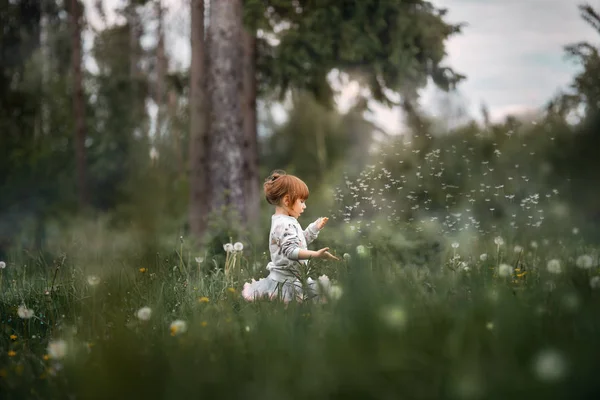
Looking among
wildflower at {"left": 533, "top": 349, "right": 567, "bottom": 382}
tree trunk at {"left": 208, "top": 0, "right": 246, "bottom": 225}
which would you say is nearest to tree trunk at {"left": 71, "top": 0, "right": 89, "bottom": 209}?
tree trunk at {"left": 208, "top": 0, "right": 246, "bottom": 225}

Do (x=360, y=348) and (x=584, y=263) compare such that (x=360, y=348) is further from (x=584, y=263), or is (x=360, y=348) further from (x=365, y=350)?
(x=584, y=263)

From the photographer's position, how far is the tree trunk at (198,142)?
894 cm

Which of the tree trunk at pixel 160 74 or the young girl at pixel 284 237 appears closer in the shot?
the young girl at pixel 284 237

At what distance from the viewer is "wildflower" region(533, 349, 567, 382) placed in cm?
192

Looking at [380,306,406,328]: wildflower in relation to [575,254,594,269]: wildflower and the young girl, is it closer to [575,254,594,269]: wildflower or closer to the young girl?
[575,254,594,269]: wildflower

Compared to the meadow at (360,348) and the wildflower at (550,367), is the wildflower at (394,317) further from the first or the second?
the wildflower at (550,367)

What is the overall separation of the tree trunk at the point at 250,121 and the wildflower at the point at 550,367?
9.13 metres

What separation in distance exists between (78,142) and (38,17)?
314 cm

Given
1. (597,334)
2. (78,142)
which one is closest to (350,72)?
(78,142)

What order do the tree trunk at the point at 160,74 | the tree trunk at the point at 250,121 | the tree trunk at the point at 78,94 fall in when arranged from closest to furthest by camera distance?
the tree trunk at the point at 250,121 → the tree trunk at the point at 78,94 → the tree trunk at the point at 160,74

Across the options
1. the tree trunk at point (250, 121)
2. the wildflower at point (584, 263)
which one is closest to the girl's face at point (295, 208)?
the wildflower at point (584, 263)

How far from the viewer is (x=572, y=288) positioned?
8.95ft

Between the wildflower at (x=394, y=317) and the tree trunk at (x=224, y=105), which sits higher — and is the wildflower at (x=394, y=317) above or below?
below

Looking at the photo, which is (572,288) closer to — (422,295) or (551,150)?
(422,295)
